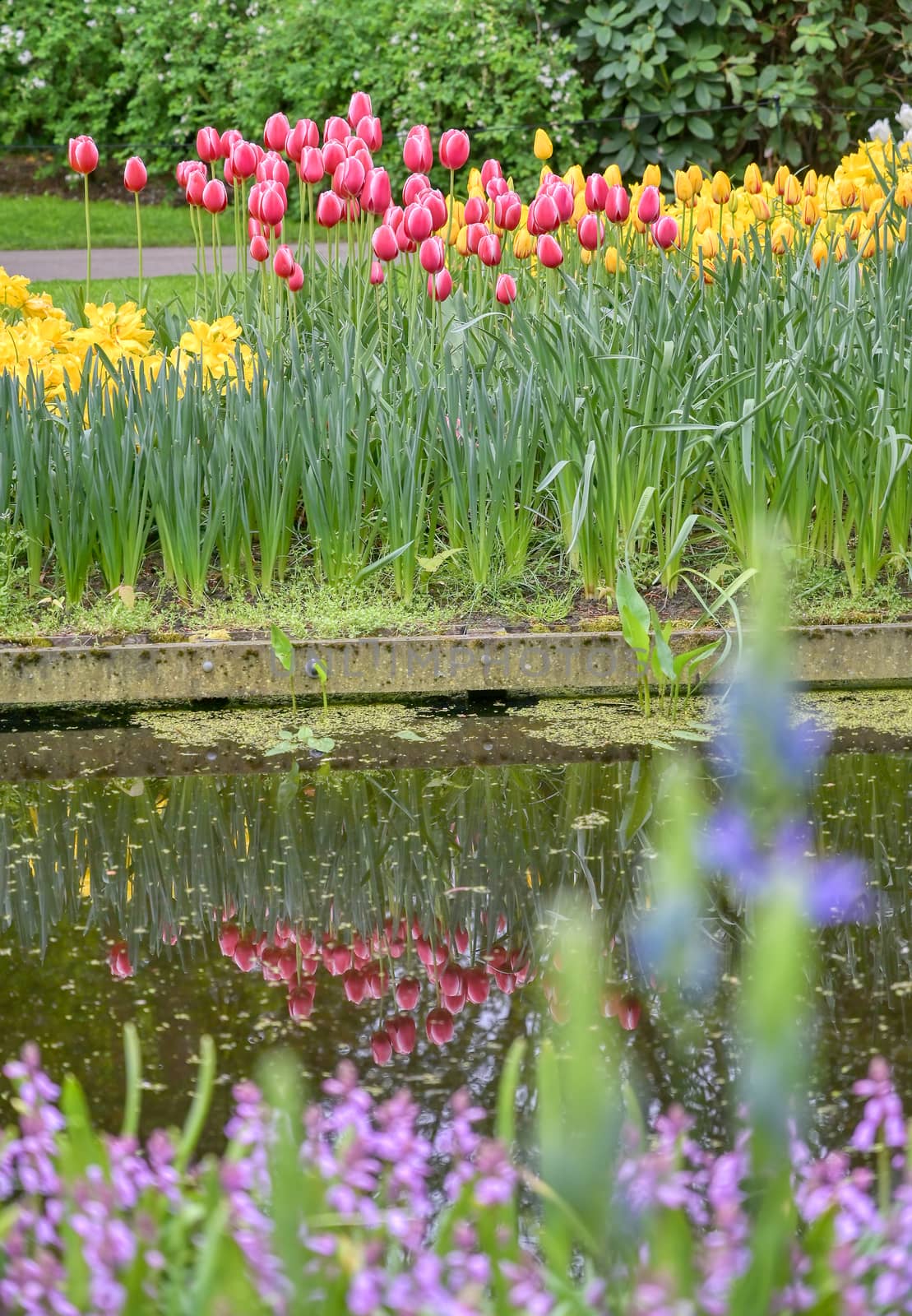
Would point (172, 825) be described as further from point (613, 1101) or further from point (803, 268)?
point (803, 268)

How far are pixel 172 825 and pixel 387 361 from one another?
202cm

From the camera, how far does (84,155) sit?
18.0 feet

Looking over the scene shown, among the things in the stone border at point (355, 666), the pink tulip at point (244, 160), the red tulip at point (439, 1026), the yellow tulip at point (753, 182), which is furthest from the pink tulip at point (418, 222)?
the red tulip at point (439, 1026)

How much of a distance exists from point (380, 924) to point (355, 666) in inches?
56.4

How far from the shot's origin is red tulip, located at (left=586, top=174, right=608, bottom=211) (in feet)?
17.5

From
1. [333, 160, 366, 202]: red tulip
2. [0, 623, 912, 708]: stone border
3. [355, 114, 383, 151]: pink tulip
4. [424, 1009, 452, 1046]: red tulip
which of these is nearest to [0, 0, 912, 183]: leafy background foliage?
[355, 114, 383, 151]: pink tulip

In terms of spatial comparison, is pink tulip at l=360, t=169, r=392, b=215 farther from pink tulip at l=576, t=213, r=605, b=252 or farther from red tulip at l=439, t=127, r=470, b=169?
pink tulip at l=576, t=213, r=605, b=252

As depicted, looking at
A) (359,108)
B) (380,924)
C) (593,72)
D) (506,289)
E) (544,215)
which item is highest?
(593,72)

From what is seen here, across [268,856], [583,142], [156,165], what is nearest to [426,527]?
[268,856]

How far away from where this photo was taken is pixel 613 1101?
2.40 metres

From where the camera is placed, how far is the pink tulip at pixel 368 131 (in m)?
5.44

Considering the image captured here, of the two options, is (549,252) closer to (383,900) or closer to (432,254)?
(432,254)

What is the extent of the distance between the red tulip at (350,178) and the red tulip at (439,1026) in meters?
3.27

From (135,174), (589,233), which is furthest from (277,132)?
(589,233)
